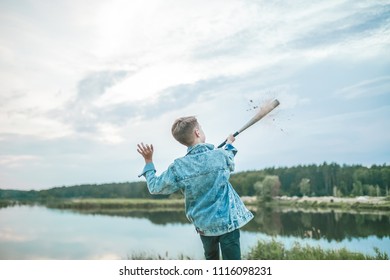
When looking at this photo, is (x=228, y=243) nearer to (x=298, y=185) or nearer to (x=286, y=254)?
(x=286, y=254)

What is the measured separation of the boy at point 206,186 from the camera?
204 centimetres

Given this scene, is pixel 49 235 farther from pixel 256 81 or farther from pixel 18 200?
pixel 256 81

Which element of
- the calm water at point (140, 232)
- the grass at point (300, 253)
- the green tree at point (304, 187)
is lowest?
the grass at point (300, 253)

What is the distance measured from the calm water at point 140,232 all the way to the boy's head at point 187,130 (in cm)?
141

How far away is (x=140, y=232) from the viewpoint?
11.6 ft

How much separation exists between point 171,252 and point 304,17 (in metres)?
1.75

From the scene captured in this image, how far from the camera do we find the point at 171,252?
3.39m

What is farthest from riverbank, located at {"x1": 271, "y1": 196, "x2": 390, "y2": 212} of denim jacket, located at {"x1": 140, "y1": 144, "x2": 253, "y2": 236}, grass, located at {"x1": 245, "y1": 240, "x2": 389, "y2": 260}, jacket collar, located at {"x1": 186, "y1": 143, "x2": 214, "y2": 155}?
jacket collar, located at {"x1": 186, "y1": 143, "x2": 214, "y2": 155}

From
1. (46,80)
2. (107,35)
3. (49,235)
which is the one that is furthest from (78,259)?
(107,35)

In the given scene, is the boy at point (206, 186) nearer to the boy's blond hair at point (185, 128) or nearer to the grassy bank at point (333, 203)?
the boy's blond hair at point (185, 128)

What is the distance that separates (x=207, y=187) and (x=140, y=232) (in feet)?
5.29

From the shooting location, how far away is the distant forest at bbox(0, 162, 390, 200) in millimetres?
3158

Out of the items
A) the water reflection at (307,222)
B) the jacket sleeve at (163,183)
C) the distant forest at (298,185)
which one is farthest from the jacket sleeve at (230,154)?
the water reflection at (307,222)

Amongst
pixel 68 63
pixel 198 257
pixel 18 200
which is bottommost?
pixel 198 257
